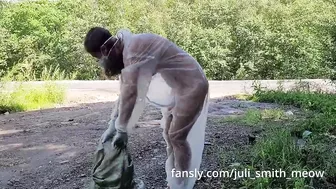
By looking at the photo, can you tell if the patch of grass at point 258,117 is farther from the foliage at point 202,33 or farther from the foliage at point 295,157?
the foliage at point 202,33

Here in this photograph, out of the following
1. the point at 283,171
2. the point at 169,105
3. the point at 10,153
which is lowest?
the point at 10,153

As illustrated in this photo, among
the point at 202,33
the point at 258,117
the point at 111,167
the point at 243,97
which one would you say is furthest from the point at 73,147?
the point at 202,33

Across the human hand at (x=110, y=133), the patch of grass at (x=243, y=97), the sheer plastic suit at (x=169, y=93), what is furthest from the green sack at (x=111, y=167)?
the patch of grass at (x=243, y=97)

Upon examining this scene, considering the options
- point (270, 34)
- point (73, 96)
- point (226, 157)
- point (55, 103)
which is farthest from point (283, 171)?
point (270, 34)

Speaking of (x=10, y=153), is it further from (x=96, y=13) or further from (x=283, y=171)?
(x=96, y=13)

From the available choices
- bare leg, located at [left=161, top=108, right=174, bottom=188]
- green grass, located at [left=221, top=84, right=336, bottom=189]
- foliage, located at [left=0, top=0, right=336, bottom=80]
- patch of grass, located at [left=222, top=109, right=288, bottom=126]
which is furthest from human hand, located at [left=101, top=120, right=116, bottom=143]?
foliage, located at [left=0, top=0, right=336, bottom=80]

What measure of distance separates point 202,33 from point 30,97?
28.6ft

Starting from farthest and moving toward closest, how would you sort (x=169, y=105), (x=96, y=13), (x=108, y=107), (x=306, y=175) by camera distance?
1. (x=96, y=13)
2. (x=108, y=107)
3. (x=306, y=175)
4. (x=169, y=105)

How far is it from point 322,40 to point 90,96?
4969 mm

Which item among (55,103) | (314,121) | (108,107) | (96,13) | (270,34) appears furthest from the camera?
(96,13)

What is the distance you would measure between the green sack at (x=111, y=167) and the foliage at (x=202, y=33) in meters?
11.2

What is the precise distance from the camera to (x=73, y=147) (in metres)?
4.62

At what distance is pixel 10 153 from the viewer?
4.58m

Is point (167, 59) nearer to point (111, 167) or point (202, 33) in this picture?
point (111, 167)
